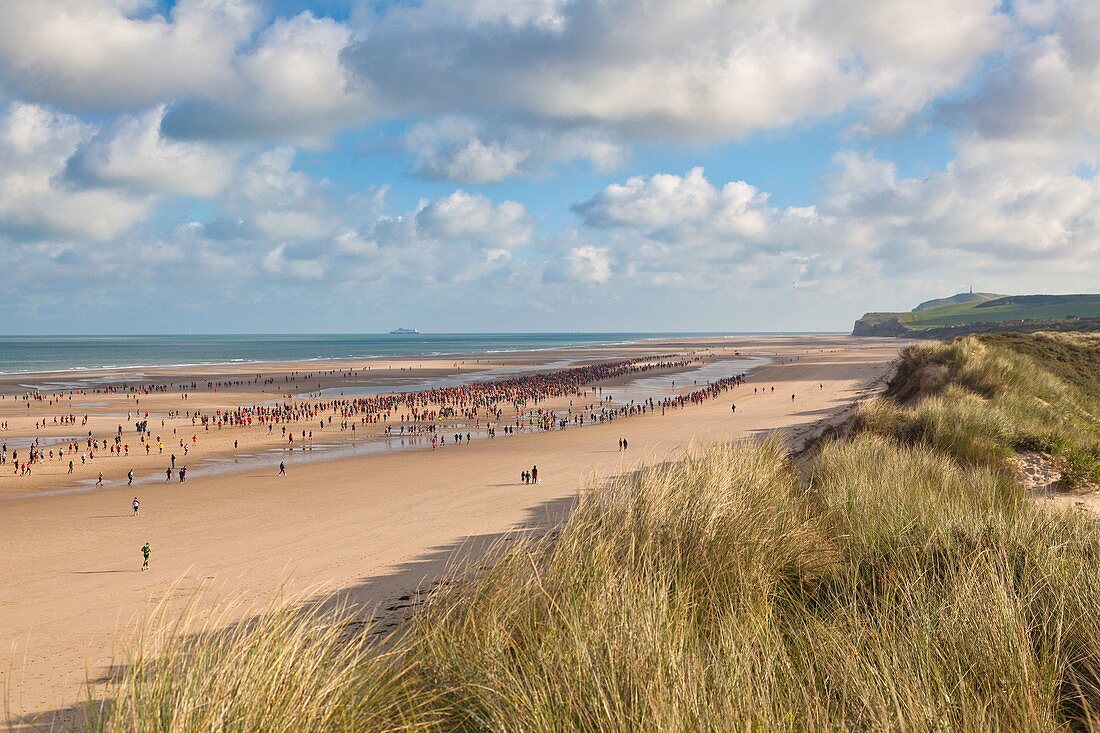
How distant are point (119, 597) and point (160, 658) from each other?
11.0 m

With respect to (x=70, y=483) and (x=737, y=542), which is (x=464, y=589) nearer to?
(x=737, y=542)

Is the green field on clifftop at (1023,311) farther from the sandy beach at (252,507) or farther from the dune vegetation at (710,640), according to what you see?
the dune vegetation at (710,640)

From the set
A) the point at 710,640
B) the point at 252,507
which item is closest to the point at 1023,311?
the point at 252,507

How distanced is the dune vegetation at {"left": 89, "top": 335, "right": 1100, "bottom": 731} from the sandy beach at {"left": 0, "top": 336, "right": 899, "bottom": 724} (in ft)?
2.61

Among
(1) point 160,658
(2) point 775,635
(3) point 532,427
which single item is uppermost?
(1) point 160,658

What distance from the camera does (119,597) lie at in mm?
12773

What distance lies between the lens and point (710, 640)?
4285 millimetres

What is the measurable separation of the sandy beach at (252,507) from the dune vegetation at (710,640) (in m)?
0.80

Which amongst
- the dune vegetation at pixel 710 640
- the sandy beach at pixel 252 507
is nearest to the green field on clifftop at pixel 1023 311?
the sandy beach at pixel 252 507

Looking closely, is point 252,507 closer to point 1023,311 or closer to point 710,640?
point 710,640

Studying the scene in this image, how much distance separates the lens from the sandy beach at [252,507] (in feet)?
36.9

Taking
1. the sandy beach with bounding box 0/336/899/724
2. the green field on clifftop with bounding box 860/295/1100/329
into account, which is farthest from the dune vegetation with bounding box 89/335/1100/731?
the green field on clifftop with bounding box 860/295/1100/329

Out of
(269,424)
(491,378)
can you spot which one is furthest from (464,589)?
(491,378)

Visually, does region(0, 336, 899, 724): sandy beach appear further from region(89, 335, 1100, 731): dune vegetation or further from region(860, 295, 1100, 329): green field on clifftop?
region(860, 295, 1100, 329): green field on clifftop
